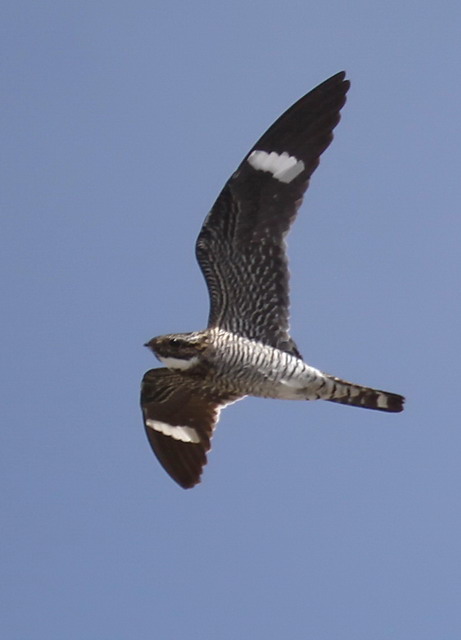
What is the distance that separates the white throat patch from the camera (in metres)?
8.40

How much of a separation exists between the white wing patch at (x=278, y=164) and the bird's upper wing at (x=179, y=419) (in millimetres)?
1948

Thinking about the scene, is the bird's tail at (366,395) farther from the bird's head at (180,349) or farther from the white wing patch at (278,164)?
the white wing patch at (278,164)

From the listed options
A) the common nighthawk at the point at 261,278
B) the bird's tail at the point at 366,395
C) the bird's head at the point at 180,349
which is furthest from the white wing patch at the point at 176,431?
the bird's tail at the point at 366,395

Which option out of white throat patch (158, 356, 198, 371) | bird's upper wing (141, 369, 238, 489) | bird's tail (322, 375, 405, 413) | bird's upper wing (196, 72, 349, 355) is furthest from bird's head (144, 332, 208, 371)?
bird's tail (322, 375, 405, 413)

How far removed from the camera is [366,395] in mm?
8438

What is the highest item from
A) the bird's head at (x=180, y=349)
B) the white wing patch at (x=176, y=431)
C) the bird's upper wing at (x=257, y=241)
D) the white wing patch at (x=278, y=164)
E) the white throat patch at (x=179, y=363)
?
the white wing patch at (x=278, y=164)

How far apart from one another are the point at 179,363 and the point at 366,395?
151 cm

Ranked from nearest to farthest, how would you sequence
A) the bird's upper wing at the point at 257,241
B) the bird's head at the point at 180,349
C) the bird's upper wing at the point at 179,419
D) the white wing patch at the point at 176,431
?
the bird's head at the point at 180,349 < the bird's upper wing at the point at 257,241 < the bird's upper wing at the point at 179,419 < the white wing patch at the point at 176,431

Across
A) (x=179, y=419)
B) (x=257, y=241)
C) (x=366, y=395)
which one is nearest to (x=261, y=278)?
(x=257, y=241)

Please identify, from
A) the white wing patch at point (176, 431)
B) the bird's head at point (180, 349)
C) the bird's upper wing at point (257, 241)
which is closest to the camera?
the bird's head at point (180, 349)

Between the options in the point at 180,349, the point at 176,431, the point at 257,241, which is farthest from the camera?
the point at 176,431

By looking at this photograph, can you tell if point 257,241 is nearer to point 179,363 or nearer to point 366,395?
point 179,363

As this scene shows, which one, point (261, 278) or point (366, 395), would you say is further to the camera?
point (261, 278)

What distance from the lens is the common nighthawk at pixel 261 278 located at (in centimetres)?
843
